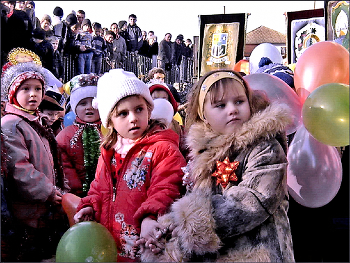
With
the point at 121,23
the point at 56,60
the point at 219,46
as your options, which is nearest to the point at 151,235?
the point at 219,46

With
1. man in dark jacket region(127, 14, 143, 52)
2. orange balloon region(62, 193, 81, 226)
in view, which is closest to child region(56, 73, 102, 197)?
orange balloon region(62, 193, 81, 226)

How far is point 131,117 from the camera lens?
1.93 m

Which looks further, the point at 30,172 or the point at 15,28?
the point at 15,28

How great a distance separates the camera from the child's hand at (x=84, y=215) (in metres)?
1.91

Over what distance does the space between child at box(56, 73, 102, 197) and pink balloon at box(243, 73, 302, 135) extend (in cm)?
131

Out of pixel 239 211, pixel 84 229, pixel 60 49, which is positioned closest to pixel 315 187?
pixel 239 211

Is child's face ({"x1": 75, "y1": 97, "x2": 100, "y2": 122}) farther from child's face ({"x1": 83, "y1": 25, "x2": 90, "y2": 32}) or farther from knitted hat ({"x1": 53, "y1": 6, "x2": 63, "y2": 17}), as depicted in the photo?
child's face ({"x1": 83, "y1": 25, "x2": 90, "y2": 32})

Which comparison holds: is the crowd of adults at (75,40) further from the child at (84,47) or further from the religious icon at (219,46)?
the religious icon at (219,46)

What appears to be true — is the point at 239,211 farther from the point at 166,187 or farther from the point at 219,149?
the point at 166,187

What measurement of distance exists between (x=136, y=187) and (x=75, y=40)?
625 cm

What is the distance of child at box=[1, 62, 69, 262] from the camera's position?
2.34 metres

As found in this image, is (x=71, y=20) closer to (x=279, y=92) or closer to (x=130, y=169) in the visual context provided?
(x=279, y=92)

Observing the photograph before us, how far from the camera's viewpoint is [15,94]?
2523 millimetres

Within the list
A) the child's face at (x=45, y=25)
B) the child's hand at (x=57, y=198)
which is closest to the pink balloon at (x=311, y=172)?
the child's hand at (x=57, y=198)
